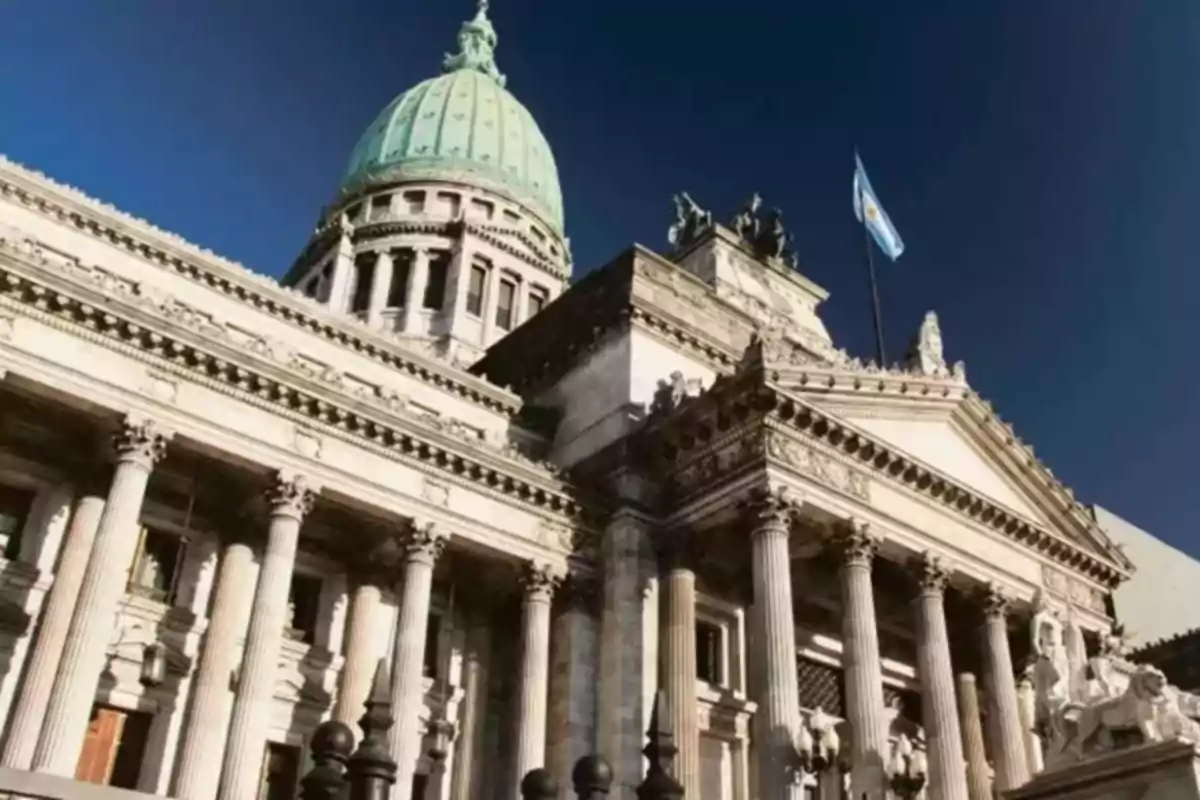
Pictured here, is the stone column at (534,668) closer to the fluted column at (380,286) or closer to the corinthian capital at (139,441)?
the corinthian capital at (139,441)

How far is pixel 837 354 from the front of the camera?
39.2 metres

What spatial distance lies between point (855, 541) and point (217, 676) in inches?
578

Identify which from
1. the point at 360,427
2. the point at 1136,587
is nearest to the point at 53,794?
the point at 360,427

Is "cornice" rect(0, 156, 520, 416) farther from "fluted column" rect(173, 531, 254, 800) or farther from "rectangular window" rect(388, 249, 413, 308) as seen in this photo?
"rectangular window" rect(388, 249, 413, 308)

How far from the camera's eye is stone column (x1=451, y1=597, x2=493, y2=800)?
2730 centimetres

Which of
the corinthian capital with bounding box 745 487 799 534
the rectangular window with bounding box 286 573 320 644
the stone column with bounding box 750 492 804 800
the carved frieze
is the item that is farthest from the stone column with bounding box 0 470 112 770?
the carved frieze

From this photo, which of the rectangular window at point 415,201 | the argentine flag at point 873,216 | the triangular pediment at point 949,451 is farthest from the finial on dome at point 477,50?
the triangular pediment at point 949,451

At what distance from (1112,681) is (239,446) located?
57.3ft

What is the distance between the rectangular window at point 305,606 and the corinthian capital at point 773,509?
10586mm

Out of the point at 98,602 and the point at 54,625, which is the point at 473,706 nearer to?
the point at 98,602

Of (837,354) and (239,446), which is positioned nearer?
(239,446)

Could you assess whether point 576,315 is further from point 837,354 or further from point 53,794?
point 53,794

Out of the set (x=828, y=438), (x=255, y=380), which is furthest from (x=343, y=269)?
(x=828, y=438)

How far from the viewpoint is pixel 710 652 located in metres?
30.6
